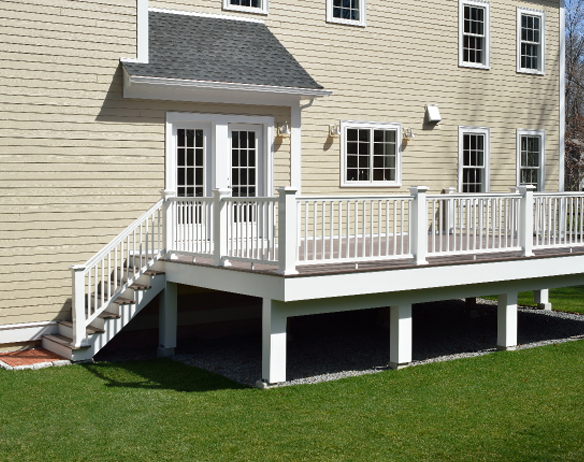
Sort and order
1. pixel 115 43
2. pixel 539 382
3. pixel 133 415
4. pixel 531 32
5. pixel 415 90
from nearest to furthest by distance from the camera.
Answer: pixel 133 415
pixel 539 382
pixel 115 43
pixel 415 90
pixel 531 32

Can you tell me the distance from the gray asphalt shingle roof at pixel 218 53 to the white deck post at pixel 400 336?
429 centimetres

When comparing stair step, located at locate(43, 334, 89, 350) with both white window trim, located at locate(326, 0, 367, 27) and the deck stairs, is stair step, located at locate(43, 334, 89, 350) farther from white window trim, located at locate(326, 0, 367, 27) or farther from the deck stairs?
white window trim, located at locate(326, 0, 367, 27)

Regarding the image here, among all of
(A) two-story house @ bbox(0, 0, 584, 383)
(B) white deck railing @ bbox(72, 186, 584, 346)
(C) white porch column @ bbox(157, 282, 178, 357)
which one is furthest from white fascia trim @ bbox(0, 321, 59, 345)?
(C) white porch column @ bbox(157, 282, 178, 357)

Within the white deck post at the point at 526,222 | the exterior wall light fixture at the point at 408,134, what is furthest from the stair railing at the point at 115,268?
the exterior wall light fixture at the point at 408,134

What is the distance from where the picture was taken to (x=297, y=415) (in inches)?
312

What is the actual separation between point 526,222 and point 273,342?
4523mm

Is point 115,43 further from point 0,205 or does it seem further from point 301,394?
point 301,394

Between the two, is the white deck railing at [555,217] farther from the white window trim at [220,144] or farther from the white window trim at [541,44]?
the white window trim at [541,44]

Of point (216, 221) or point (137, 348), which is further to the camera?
point (137, 348)

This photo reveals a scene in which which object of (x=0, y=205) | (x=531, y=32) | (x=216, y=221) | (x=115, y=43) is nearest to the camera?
(x=216, y=221)

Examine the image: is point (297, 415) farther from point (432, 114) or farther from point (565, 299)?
point (565, 299)

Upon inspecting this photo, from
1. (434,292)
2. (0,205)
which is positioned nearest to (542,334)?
(434,292)

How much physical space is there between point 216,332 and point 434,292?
419cm

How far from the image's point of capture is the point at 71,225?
445 inches
